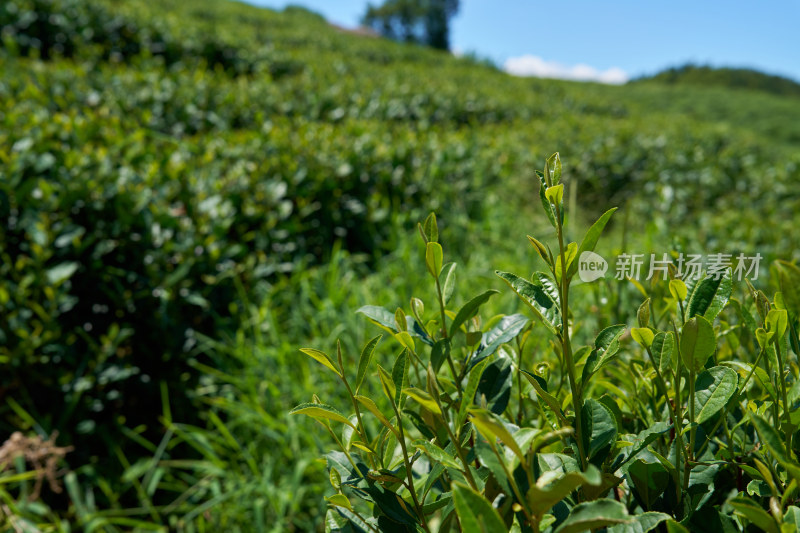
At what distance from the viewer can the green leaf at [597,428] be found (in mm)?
562

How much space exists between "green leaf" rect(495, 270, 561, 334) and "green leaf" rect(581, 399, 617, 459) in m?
0.10

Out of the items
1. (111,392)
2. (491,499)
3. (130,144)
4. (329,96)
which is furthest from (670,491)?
(329,96)

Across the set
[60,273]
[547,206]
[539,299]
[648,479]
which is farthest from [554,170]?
[60,273]

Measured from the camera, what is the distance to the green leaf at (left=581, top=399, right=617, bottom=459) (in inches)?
22.1

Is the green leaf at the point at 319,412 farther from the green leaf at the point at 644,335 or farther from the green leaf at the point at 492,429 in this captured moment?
the green leaf at the point at 644,335

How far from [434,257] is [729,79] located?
36136mm

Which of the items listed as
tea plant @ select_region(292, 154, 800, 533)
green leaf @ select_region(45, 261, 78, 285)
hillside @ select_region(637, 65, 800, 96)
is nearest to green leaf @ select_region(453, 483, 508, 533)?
tea plant @ select_region(292, 154, 800, 533)

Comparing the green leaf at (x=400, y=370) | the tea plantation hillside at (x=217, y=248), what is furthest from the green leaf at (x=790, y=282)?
the tea plantation hillside at (x=217, y=248)

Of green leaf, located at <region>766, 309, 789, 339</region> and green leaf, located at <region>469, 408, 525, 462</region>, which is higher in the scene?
green leaf, located at <region>766, 309, 789, 339</region>

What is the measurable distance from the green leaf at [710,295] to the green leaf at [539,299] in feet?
0.48

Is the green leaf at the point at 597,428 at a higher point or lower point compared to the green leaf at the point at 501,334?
lower

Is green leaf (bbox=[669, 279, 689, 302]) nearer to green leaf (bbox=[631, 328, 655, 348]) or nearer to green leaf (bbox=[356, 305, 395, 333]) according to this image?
green leaf (bbox=[631, 328, 655, 348])


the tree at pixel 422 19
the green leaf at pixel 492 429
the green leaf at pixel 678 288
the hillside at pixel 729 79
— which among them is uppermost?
the tree at pixel 422 19

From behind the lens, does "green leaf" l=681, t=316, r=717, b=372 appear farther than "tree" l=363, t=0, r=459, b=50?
No
